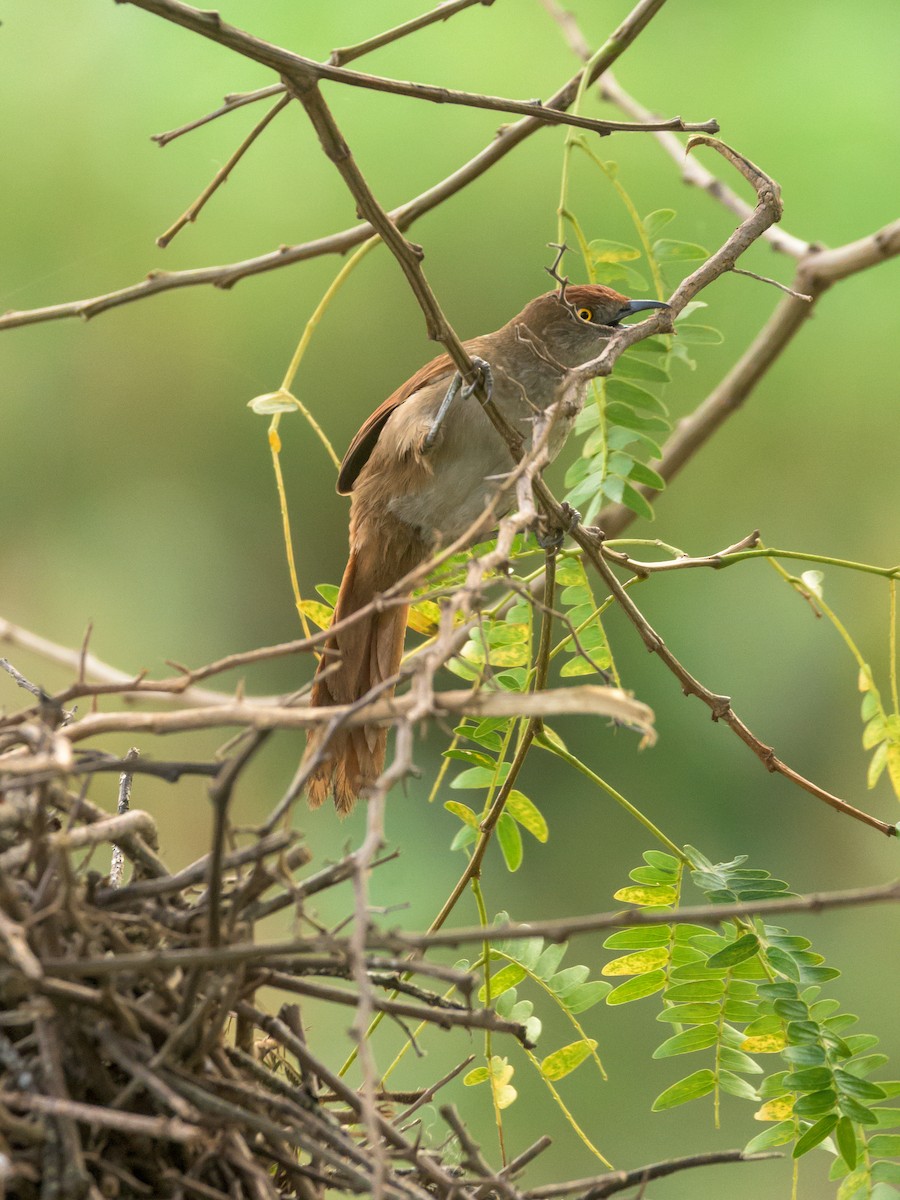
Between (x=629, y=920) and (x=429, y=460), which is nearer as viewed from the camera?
(x=629, y=920)

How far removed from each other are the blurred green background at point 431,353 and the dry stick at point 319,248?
2334 millimetres

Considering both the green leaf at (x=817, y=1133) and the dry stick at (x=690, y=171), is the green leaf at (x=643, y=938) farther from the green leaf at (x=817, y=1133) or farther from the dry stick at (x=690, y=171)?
the dry stick at (x=690, y=171)

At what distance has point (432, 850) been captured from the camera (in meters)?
3.38

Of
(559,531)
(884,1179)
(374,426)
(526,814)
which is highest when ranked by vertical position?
(374,426)

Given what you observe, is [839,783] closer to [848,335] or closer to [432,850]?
[432,850]

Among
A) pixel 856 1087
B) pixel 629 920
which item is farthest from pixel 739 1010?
pixel 629 920

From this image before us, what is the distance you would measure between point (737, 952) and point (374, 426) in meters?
1.14

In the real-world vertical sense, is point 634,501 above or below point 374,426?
below

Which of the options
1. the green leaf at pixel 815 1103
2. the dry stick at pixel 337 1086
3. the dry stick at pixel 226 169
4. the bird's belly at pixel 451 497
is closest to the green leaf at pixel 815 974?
the green leaf at pixel 815 1103

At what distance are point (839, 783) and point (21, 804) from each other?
11.2 feet

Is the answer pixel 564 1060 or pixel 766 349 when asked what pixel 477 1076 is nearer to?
pixel 564 1060

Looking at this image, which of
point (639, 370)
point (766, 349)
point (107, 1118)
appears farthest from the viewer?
point (766, 349)

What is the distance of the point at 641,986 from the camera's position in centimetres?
131

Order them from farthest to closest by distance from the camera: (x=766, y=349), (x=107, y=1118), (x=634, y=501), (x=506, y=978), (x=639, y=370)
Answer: (x=766, y=349)
(x=639, y=370)
(x=634, y=501)
(x=506, y=978)
(x=107, y=1118)
